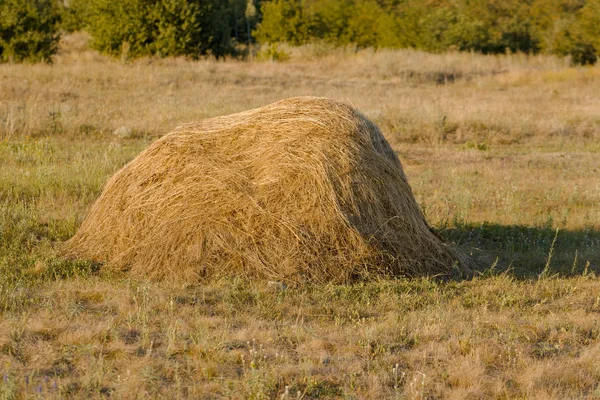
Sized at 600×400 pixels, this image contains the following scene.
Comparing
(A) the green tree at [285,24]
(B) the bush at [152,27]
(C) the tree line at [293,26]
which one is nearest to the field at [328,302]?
(C) the tree line at [293,26]

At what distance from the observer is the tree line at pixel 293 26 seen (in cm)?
2434

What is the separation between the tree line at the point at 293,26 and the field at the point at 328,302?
1081 cm

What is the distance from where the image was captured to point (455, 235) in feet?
25.9

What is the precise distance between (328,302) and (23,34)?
20781 millimetres

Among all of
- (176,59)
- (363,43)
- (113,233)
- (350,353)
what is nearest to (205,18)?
(176,59)

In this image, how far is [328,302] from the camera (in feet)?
17.7

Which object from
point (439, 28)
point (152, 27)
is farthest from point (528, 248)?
point (439, 28)

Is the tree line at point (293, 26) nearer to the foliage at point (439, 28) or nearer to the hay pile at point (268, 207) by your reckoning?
the foliage at point (439, 28)

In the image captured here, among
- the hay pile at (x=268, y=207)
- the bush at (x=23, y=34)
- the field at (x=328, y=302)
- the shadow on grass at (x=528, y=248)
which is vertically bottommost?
the shadow on grass at (x=528, y=248)

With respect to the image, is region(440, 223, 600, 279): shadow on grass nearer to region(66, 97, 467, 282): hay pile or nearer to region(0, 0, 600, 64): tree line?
region(66, 97, 467, 282): hay pile

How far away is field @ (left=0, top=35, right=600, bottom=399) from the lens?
399 centimetres

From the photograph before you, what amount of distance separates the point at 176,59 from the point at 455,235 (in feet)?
62.1

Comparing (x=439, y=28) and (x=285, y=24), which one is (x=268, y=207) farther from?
(x=439, y=28)

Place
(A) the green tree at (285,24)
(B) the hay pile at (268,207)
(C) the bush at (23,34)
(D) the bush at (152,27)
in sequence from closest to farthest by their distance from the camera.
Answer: (B) the hay pile at (268,207)
(C) the bush at (23,34)
(D) the bush at (152,27)
(A) the green tree at (285,24)
